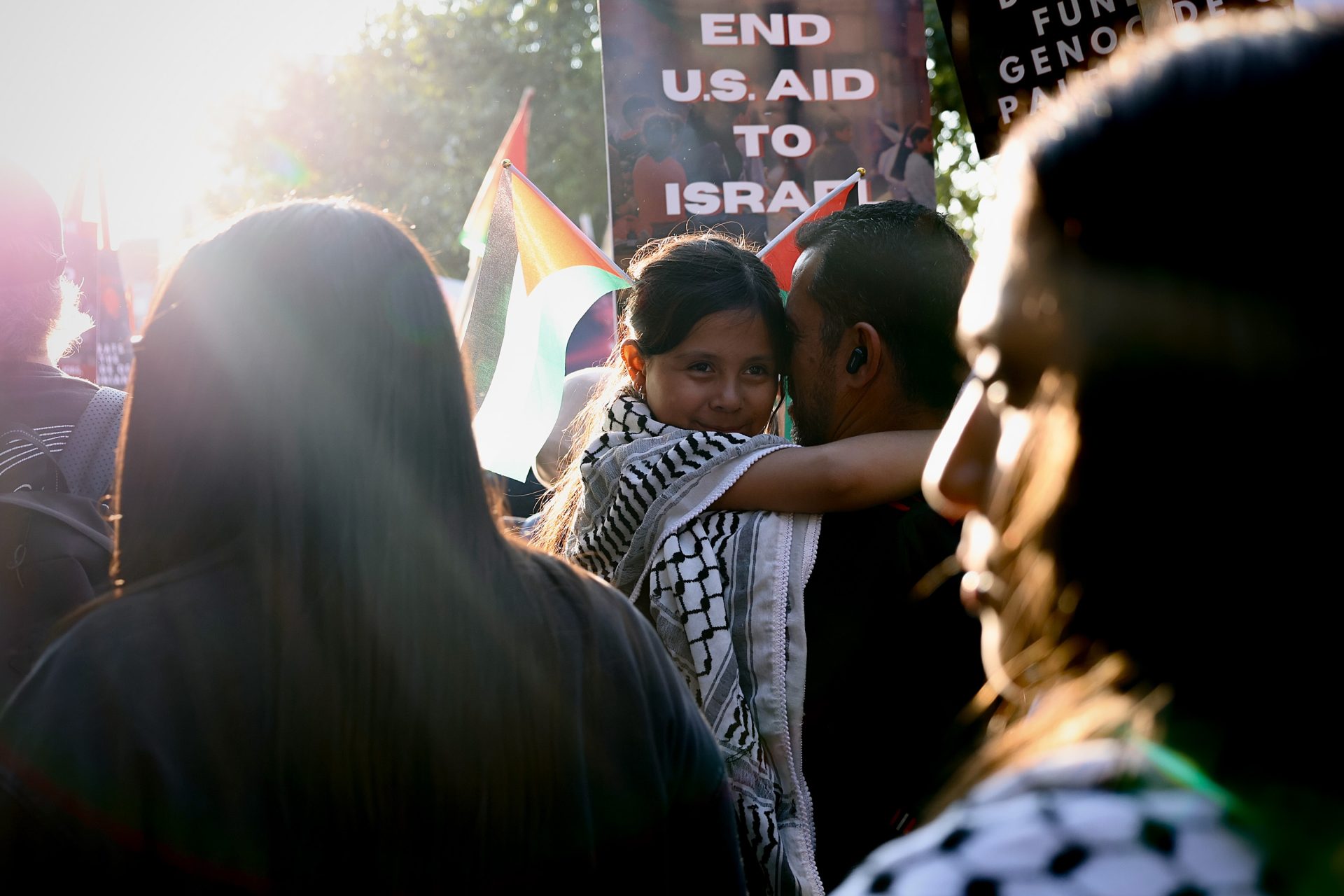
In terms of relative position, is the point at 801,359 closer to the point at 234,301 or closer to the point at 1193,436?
the point at 234,301

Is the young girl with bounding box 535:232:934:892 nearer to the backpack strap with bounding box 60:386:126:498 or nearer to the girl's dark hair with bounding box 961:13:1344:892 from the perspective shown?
the backpack strap with bounding box 60:386:126:498

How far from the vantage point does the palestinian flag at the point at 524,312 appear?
10.9 feet

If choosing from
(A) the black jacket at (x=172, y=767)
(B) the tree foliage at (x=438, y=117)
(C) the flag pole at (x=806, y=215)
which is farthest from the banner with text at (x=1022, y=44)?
(B) the tree foliage at (x=438, y=117)

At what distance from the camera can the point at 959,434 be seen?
107cm

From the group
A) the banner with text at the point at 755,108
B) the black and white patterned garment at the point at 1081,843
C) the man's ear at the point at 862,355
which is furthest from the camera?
the banner with text at the point at 755,108

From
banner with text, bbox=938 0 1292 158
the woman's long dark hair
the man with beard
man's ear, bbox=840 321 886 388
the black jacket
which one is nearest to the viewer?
the black jacket

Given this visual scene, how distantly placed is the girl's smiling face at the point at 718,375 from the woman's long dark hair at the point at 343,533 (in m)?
1.05

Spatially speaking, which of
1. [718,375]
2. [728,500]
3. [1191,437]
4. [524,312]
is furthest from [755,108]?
[1191,437]

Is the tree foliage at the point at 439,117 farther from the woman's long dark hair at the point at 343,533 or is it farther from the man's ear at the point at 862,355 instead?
the woman's long dark hair at the point at 343,533

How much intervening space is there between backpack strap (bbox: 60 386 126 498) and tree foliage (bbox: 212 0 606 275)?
14179 millimetres

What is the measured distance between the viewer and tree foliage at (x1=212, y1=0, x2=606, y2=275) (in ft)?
60.3

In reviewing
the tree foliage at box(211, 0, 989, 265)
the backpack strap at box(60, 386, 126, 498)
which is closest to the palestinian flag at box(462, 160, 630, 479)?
the backpack strap at box(60, 386, 126, 498)

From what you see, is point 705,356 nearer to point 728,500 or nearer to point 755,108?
point 728,500

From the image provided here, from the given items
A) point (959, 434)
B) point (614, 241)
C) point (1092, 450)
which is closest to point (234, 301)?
point (959, 434)
